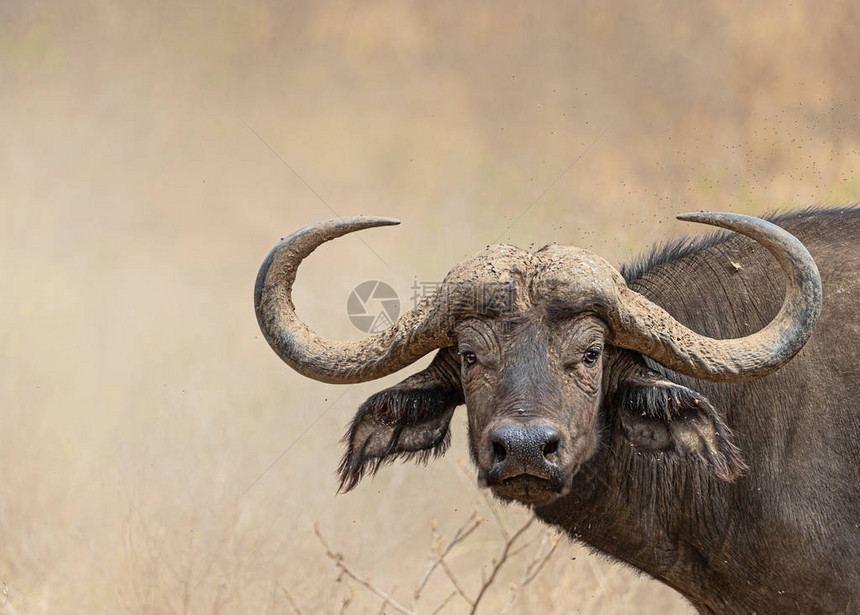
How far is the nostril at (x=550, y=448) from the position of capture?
4.10m

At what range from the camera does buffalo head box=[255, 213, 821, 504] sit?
13.9 feet

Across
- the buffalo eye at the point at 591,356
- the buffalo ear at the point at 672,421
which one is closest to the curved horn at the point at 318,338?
the buffalo eye at the point at 591,356

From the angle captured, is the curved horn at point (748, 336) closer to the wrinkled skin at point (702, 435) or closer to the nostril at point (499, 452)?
the wrinkled skin at point (702, 435)

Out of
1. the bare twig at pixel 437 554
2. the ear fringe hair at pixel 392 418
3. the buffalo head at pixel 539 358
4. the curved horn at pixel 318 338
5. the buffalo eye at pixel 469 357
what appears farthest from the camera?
the bare twig at pixel 437 554

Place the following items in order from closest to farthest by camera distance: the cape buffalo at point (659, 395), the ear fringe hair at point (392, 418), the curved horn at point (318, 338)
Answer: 1. the cape buffalo at point (659, 395)
2. the curved horn at point (318, 338)
3. the ear fringe hair at point (392, 418)

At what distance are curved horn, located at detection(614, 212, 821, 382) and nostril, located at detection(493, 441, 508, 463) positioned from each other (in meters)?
0.85

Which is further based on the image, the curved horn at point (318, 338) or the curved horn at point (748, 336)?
the curved horn at point (318, 338)

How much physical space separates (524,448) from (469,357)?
61 centimetres

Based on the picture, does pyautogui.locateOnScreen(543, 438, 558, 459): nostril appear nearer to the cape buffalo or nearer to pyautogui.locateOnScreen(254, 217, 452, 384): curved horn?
the cape buffalo

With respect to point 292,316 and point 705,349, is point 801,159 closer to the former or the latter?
point 705,349

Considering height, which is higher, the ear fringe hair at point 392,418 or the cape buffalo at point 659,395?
the cape buffalo at point 659,395

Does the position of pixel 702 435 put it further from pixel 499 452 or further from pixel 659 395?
pixel 499 452

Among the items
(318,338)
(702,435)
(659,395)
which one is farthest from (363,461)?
(702,435)

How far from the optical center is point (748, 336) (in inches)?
178
